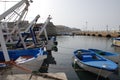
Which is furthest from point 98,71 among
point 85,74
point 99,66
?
point 85,74

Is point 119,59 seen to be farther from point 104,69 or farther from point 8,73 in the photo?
point 8,73

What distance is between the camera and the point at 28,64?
13875mm

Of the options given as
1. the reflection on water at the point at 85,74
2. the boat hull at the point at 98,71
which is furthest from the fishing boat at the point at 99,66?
the reflection on water at the point at 85,74

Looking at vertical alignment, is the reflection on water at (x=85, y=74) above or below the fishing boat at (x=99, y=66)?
below

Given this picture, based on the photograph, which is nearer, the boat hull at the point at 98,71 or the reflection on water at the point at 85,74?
the boat hull at the point at 98,71

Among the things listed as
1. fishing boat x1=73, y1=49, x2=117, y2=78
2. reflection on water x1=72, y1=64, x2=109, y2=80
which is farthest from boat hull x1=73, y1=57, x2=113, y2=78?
reflection on water x1=72, y1=64, x2=109, y2=80

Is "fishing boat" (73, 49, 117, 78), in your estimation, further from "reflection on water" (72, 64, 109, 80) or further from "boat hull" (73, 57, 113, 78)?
"reflection on water" (72, 64, 109, 80)

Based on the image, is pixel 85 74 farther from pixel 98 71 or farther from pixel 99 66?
pixel 99 66

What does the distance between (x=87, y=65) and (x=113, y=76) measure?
2355 millimetres

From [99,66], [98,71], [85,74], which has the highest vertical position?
[99,66]

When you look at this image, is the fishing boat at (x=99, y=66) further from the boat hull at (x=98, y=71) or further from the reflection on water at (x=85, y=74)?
the reflection on water at (x=85, y=74)

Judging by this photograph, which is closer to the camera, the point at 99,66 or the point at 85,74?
the point at 99,66

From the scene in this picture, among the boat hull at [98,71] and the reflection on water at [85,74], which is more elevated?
the boat hull at [98,71]

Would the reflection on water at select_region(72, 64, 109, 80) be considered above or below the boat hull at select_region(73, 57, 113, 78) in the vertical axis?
below
